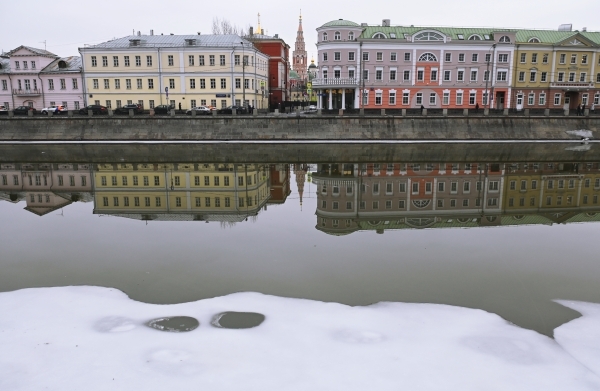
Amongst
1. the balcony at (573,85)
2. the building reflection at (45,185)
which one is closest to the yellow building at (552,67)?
the balcony at (573,85)

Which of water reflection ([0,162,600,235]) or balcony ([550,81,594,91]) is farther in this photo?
balcony ([550,81,594,91])

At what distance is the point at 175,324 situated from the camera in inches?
378

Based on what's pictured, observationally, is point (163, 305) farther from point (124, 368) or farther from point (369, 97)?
point (369, 97)

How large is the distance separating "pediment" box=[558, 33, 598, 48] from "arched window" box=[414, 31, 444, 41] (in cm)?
1504

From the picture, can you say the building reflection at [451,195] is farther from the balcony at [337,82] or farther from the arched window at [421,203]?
the balcony at [337,82]

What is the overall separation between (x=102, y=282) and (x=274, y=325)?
16.0ft

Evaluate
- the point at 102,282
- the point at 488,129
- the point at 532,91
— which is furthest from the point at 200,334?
the point at 532,91

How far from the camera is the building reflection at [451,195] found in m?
18.8

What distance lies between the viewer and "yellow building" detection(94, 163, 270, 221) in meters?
20.3

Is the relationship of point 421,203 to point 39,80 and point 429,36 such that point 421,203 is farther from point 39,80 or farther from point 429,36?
point 39,80

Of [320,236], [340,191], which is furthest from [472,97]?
[320,236]

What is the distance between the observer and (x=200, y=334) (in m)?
9.17

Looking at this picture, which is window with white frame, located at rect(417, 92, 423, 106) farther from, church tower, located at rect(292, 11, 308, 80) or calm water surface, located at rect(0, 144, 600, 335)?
church tower, located at rect(292, 11, 308, 80)

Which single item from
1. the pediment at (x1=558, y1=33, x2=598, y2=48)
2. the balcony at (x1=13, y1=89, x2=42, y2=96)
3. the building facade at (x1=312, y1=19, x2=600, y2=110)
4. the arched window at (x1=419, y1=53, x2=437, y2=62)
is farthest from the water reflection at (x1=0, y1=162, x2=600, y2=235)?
the balcony at (x1=13, y1=89, x2=42, y2=96)
